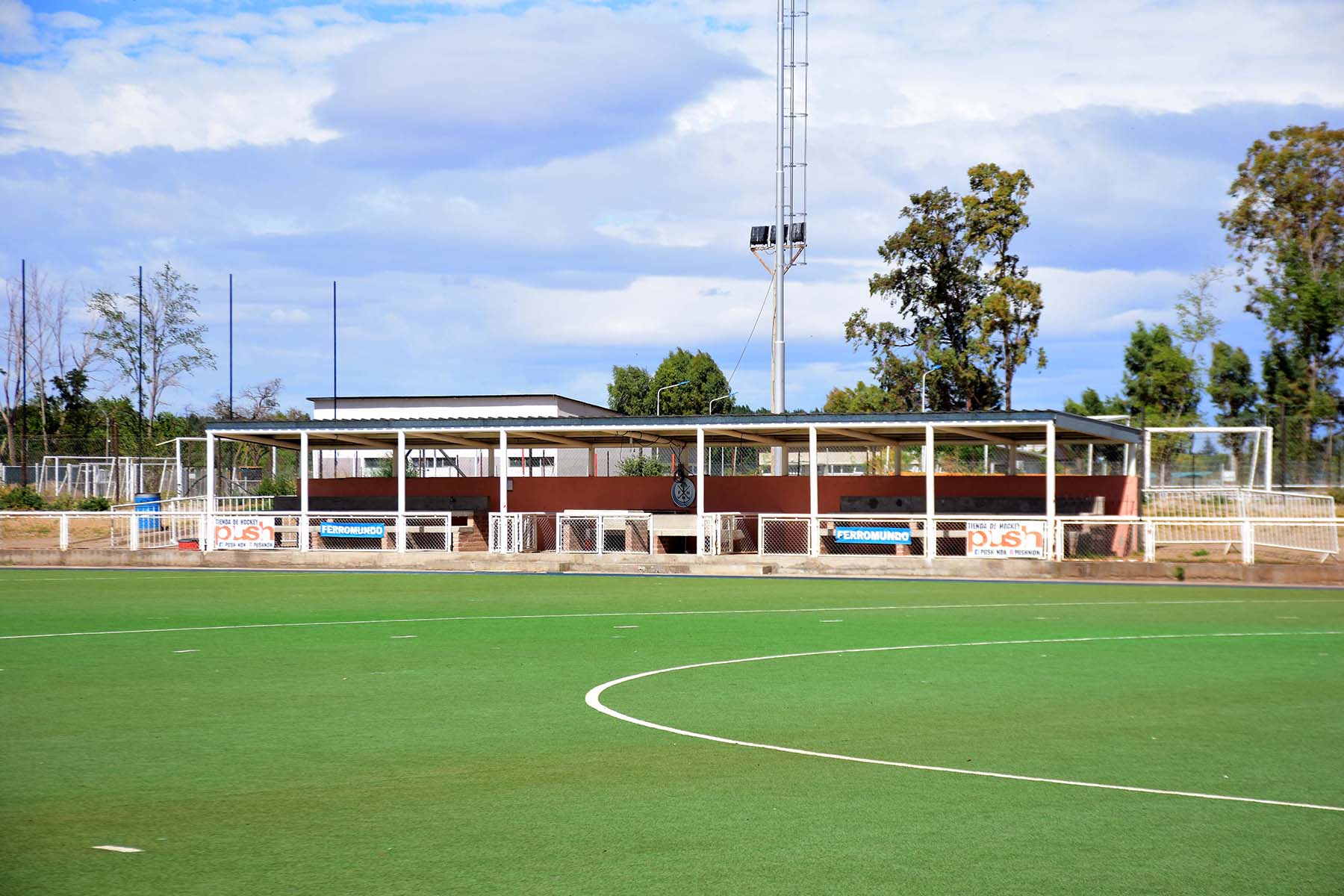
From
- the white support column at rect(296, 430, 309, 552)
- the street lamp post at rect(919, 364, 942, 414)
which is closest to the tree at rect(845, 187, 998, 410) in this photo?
the street lamp post at rect(919, 364, 942, 414)

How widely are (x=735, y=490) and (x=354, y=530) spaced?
11.8 m

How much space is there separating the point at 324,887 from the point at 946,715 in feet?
18.2

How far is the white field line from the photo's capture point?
51.0ft

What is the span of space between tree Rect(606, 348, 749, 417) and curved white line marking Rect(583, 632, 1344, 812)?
71659mm

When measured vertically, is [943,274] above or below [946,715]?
above

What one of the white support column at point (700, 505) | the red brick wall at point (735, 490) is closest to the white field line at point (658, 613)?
the white support column at point (700, 505)

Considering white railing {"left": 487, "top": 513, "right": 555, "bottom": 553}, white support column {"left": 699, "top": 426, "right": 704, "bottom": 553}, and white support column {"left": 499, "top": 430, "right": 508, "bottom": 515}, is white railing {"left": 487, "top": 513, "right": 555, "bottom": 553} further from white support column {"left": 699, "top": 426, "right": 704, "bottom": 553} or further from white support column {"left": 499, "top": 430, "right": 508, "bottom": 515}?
white support column {"left": 699, "top": 426, "right": 704, "bottom": 553}

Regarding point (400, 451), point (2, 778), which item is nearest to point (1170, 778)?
point (2, 778)

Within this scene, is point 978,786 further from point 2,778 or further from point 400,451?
point 400,451

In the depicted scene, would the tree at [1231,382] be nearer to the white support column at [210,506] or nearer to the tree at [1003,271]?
the tree at [1003,271]

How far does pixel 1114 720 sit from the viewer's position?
9.38m

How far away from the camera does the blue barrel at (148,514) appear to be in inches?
1254

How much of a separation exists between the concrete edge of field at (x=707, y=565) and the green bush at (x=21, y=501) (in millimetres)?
11102

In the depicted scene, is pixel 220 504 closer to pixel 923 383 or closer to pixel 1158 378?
pixel 923 383
